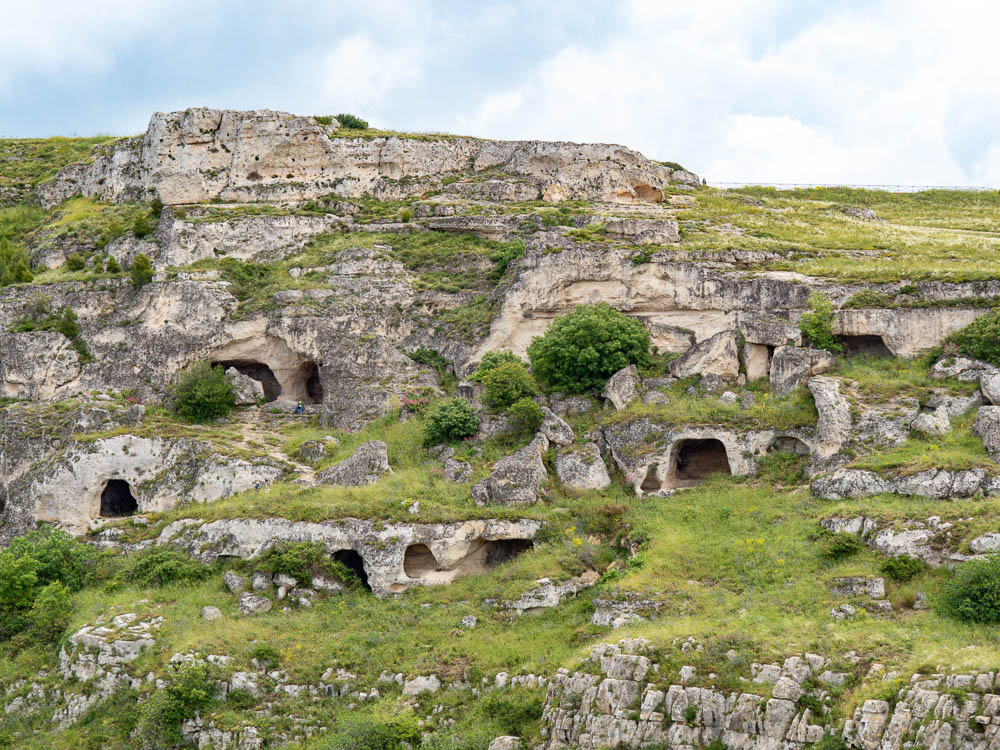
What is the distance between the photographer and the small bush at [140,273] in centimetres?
5131

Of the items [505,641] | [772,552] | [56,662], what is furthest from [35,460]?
[772,552]

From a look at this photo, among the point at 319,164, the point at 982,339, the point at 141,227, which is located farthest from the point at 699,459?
the point at 141,227

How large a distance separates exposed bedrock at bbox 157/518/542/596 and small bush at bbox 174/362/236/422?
8927 millimetres

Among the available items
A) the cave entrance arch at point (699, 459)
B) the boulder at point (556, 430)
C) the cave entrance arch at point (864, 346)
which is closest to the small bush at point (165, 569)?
the boulder at point (556, 430)

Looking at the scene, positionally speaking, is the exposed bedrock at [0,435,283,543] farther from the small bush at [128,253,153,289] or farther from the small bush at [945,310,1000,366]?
the small bush at [945,310,1000,366]

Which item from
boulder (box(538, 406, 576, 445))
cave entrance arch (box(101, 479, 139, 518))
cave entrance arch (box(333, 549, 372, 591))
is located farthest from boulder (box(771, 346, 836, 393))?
cave entrance arch (box(101, 479, 139, 518))

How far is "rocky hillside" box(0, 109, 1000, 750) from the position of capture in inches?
1121

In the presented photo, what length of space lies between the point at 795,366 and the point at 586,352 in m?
8.87

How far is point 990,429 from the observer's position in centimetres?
3503

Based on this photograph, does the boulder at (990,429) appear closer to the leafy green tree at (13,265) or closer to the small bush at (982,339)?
the small bush at (982,339)

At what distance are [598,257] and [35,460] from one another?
2774 centimetres

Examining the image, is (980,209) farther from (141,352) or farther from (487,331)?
(141,352)

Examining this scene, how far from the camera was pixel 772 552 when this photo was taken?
108ft

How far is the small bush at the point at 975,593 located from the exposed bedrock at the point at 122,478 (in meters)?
25.6
